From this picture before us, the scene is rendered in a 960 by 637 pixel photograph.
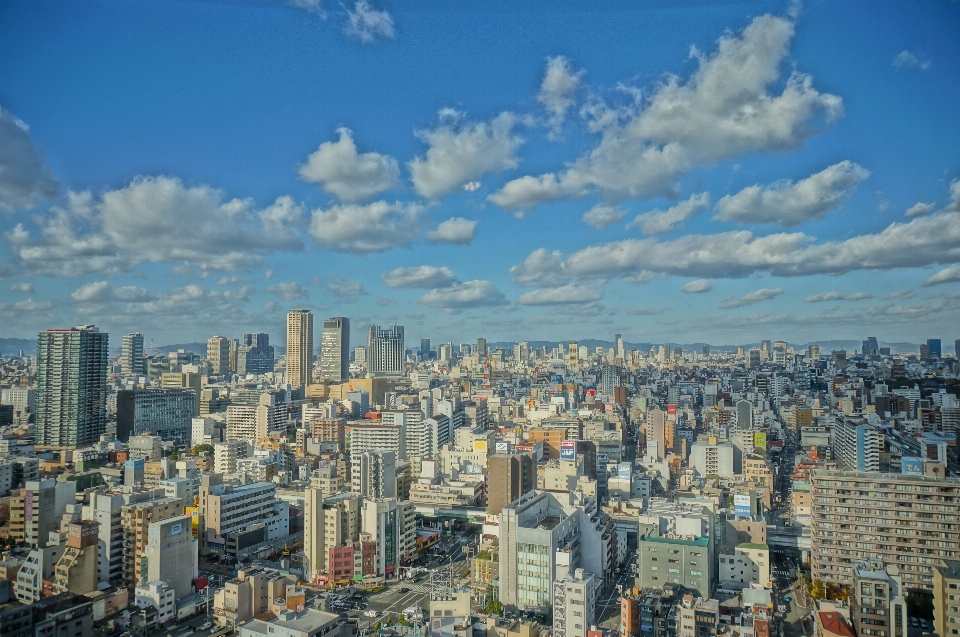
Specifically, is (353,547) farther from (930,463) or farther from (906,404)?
(906,404)

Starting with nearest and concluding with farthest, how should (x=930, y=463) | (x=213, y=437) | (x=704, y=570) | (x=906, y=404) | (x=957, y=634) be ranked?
(x=957, y=634)
(x=704, y=570)
(x=930, y=463)
(x=906, y=404)
(x=213, y=437)

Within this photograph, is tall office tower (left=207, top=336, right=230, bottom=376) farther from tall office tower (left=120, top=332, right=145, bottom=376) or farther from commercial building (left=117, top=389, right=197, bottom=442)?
commercial building (left=117, top=389, right=197, bottom=442)

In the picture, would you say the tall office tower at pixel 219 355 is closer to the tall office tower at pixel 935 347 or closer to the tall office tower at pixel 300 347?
the tall office tower at pixel 300 347

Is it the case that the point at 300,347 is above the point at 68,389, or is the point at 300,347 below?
above

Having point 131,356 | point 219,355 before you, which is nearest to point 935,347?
point 131,356

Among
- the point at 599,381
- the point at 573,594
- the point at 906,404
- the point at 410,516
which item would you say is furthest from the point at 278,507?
the point at 599,381

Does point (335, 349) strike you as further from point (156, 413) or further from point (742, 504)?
point (742, 504)
